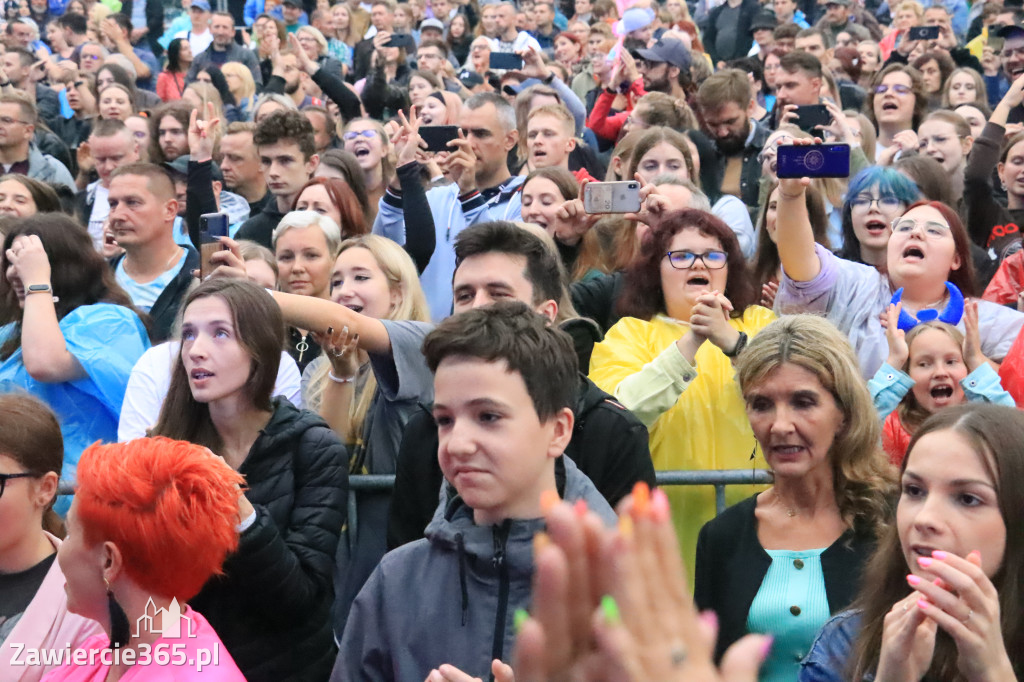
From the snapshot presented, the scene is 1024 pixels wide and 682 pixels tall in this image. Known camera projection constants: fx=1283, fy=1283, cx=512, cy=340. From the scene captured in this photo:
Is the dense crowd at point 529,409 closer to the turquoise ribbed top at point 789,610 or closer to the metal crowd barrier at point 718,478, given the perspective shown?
the turquoise ribbed top at point 789,610

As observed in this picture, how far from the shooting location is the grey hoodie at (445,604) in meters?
2.79

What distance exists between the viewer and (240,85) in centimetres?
1160

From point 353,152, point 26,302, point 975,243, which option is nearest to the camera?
point 26,302

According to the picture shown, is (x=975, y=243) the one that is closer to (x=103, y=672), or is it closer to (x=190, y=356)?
(x=190, y=356)

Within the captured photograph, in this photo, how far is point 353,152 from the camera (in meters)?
8.03

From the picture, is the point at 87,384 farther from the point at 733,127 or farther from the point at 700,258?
the point at 733,127

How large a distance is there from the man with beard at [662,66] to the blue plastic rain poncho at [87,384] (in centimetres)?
514

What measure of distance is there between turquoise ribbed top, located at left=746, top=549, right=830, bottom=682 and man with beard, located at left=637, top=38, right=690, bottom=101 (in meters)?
6.15

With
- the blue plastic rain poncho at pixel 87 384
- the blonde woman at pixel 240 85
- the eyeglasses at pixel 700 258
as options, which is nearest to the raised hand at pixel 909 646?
the eyeglasses at pixel 700 258

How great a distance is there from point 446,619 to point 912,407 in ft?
→ 6.95

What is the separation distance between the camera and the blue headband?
4.50 m

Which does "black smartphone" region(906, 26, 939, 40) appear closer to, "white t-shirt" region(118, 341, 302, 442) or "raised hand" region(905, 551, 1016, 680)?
"white t-shirt" region(118, 341, 302, 442)

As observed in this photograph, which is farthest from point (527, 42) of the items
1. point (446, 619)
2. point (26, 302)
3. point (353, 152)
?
point (446, 619)

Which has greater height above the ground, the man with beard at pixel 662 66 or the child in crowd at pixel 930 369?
the man with beard at pixel 662 66
